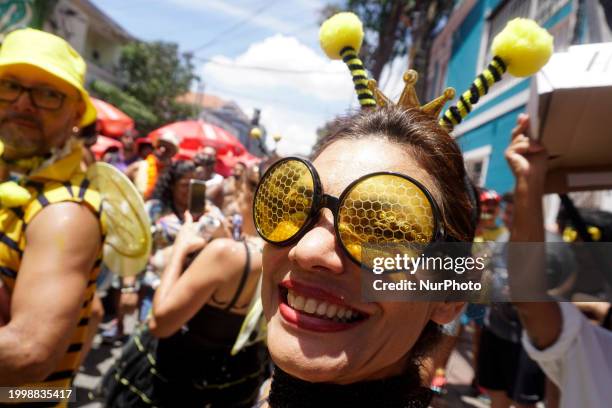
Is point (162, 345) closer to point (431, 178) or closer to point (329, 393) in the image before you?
point (329, 393)

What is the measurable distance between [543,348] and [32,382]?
180cm

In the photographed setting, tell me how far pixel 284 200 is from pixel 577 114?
2.91 ft

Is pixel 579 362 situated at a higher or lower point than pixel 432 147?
lower

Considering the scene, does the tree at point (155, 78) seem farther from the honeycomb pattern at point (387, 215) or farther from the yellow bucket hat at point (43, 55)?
the honeycomb pattern at point (387, 215)

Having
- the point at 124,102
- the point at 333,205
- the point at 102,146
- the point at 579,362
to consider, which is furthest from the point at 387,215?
the point at 124,102

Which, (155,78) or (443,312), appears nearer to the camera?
(443,312)

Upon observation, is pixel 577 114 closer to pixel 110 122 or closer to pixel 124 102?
pixel 110 122

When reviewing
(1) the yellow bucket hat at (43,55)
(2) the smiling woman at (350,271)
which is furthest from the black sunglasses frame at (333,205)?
(1) the yellow bucket hat at (43,55)

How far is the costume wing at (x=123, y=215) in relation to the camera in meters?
1.96

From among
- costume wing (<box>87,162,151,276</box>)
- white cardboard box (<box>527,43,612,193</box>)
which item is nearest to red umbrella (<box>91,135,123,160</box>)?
costume wing (<box>87,162,151,276</box>)

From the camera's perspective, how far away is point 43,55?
1.71 meters

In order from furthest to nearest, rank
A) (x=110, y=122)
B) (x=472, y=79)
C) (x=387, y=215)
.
Answer: (x=472, y=79) < (x=110, y=122) < (x=387, y=215)

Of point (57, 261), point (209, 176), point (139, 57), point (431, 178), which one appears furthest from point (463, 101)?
point (139, 57)

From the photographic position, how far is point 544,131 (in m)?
1.41
